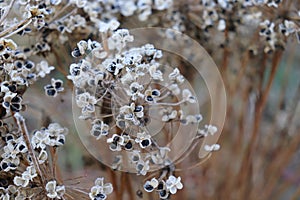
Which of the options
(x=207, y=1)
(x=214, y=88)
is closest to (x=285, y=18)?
(x=207, y=1)

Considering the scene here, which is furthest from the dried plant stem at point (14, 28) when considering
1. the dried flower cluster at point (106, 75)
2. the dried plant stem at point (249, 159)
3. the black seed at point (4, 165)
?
the dried plant stem at point (249, 159)

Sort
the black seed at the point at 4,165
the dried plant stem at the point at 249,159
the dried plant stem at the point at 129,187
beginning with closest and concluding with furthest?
the black seed at the point at 4,165, the dried plant stem at the point at 129,187, the dried plant stem at the point at 249,159

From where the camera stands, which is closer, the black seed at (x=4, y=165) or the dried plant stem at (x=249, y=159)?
the black seed at (x=4, y=165)

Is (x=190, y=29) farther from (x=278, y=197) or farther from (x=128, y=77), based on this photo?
(x=278, y=197)

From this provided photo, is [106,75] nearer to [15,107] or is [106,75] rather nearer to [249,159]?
[15,107]

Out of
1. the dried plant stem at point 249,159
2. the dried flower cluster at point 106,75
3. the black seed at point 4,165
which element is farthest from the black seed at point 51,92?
the dried plant stem at point 249,159

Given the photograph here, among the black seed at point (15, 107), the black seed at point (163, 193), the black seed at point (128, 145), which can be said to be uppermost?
the black seed at point (15, 107)

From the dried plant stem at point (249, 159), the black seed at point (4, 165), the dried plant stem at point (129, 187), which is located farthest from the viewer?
the dried plant stem at point (249, 159)

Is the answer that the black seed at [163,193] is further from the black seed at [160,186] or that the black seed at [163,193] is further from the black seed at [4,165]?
the black seed at [4,165]

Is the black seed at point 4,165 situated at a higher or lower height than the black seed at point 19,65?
lower

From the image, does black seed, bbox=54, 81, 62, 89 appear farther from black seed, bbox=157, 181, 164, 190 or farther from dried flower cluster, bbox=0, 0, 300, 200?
black seed, bbox=157, 181, 164, 190

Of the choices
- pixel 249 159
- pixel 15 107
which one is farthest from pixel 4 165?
pixel 249 159
